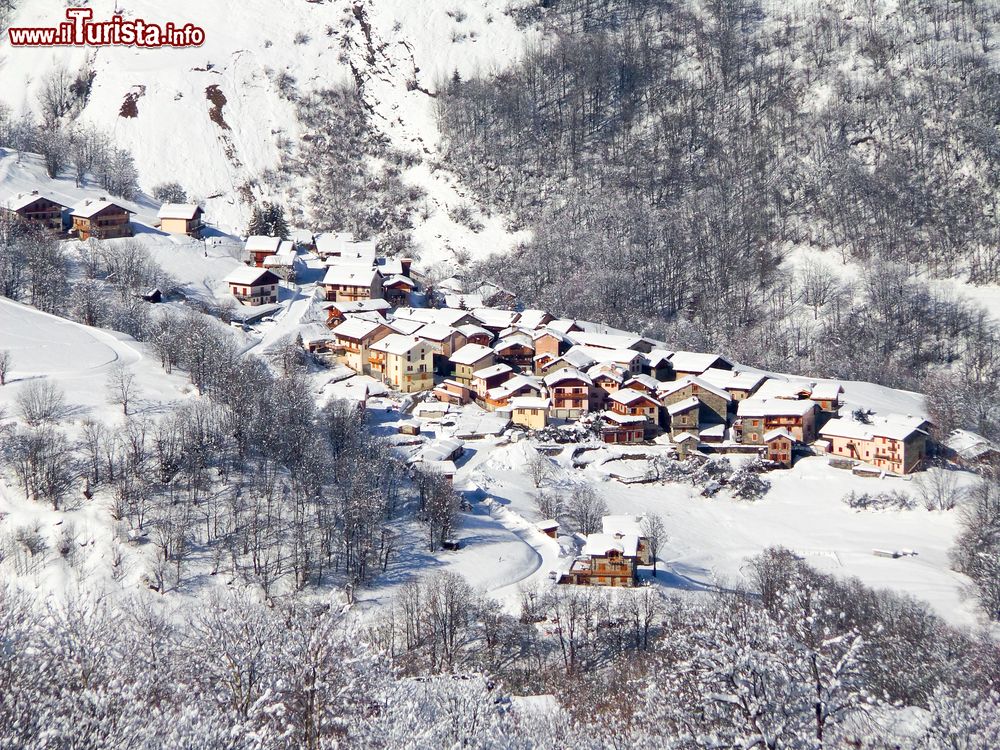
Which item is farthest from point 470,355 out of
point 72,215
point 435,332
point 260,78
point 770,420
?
point 260,78

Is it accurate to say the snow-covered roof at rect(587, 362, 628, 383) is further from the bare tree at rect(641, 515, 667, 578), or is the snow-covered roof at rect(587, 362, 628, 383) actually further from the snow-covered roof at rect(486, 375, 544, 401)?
the bare tree at rect(641, 515, 667, 578)

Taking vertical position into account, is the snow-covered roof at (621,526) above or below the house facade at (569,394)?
above

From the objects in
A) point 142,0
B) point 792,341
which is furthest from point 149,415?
point 142,0

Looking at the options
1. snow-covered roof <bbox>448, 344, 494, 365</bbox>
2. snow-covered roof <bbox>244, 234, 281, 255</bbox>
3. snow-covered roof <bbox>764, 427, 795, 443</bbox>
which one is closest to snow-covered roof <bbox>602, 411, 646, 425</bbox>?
snow-covered roof <bbox>764, 427, 795, 443</bbox>

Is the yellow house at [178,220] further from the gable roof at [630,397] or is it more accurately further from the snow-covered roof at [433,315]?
the gable roof at [630,397]

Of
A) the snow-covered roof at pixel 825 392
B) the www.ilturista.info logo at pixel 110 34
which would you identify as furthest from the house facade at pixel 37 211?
the snow-covered roof at pixel 825 392

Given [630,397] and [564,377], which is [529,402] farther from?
[630,397]
